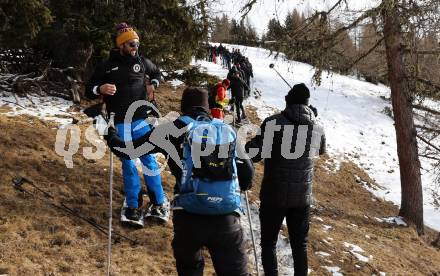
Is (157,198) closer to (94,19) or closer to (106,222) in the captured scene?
(106,222)

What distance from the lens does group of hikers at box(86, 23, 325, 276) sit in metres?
3.65

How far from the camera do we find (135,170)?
20.0ft

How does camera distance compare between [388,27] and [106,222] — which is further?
[388,27]

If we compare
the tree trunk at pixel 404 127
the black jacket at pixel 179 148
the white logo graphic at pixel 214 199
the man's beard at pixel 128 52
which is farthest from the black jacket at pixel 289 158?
the tree trunk at pixel 404 127

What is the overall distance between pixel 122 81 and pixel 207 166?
104 inches

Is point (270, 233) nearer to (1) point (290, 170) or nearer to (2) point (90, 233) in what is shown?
(1) point (290, 170)

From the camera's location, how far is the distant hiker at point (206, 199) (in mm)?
3613

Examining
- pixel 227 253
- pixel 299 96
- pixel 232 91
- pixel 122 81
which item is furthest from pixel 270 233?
pixel 232 91

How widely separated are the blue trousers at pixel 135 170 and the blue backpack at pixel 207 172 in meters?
2.34

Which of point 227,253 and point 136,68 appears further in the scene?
point 136,68

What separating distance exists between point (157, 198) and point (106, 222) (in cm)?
78

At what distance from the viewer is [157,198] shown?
21.0 ft

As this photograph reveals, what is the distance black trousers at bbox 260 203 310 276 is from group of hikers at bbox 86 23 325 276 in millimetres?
12

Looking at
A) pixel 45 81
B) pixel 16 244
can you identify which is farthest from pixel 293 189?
pixel 45 81
